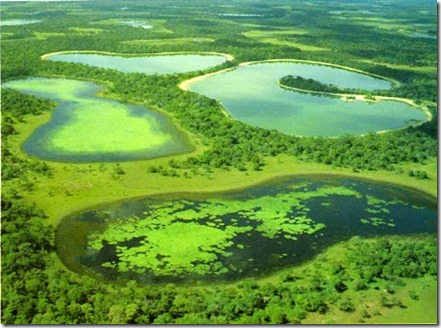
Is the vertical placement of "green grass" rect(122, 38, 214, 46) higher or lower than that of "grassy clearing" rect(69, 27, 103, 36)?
lower

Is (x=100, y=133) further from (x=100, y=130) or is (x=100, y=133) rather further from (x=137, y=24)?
(x=137, y=24)

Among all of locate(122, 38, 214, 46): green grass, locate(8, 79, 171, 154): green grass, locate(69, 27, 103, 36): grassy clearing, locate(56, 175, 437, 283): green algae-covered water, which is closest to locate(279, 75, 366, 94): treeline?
locate(8, 79, 171, 154): green grass

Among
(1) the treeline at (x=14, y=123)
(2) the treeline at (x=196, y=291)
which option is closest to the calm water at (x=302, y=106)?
(1) the treeline at (x=14, y=123)

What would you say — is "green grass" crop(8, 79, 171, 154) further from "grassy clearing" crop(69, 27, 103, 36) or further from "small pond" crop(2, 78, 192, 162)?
"grassy clearing" crop(69, 27, 103, 36)

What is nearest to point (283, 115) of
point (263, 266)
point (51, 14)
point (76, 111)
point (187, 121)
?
point (187, 121)

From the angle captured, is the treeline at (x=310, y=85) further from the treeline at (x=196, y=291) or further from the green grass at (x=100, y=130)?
the treeline at (x=196, y=291)

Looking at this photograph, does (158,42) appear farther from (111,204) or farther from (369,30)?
(111,204)
